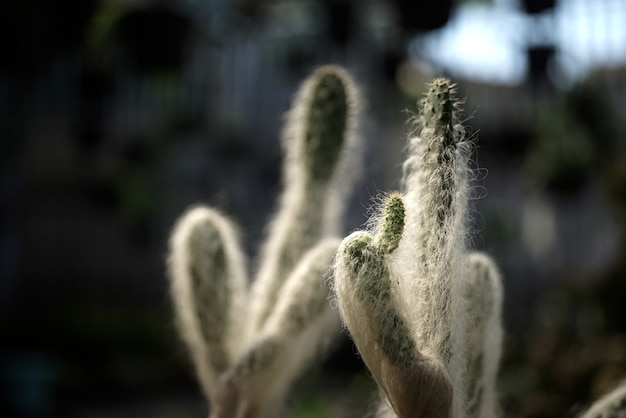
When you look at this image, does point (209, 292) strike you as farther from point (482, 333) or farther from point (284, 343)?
point (482, 333)

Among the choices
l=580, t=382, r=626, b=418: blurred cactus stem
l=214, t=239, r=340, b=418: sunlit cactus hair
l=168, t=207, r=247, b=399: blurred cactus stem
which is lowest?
l=580, t=382, r=626, b=418: blurred cactus stem

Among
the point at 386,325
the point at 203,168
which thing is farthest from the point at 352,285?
the point at 203,168

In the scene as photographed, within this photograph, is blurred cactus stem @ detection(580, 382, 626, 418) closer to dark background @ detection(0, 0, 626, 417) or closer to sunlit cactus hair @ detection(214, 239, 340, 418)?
sunlit cactus hair @ detection(214, 239, 340, 418)

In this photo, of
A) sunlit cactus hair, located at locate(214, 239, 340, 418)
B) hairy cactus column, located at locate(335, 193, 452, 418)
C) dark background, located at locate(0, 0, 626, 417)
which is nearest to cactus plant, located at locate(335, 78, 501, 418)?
hairy cactus column, located at locate(335, 193, 452, 418)

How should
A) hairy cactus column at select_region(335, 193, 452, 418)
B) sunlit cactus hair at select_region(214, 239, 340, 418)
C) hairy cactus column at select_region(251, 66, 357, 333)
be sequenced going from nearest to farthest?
hairy cactus column at select_region(335, 193, 452, 418), sunlit cactus hair at select_region(214, 239, 340, 418), hairy cactus column at select_region(251, 66, 357, 333)

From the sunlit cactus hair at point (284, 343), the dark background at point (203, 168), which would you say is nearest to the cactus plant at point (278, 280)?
the sunlit cactus hair at point (284, 343)

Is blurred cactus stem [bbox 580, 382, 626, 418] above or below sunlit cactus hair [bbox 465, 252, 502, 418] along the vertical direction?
below
